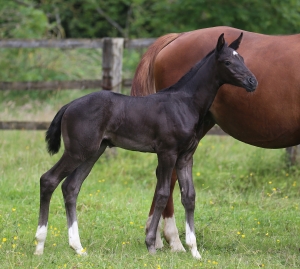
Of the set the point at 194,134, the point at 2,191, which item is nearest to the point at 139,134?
the point at 194,134

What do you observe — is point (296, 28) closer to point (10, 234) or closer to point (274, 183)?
point (274, 183)

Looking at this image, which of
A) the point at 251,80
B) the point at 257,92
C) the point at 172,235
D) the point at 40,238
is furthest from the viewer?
the point at 172,235

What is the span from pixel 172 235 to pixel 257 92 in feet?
5.09

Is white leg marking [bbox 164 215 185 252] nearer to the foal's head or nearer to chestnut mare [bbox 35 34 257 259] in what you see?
chestnut mare [bbox 35 34 257 259]

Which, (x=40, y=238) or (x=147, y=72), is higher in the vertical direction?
(x=147, y=72)

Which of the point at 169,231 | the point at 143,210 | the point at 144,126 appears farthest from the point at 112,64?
the point at 144,126

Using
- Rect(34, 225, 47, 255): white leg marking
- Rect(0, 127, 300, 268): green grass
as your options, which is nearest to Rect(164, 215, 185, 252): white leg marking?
Rect(0, 127, 300, 268): green grass

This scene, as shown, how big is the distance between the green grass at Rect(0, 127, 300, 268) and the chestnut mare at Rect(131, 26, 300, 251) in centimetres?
61

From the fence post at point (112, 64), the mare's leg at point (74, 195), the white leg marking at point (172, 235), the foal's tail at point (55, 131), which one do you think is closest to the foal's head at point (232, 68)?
the mare's leg at point (74, 195)

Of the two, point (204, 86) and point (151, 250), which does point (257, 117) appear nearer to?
point (204, 86)

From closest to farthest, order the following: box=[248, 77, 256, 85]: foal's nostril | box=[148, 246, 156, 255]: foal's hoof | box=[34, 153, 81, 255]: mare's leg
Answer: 1. box=[248, 77, 256, 85]: foal's nostril
2. box=[34, 153, 81, 255]: mare's leg
3. box=[148, 246, 156, 255]: foal's hoof

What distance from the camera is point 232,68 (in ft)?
16.4

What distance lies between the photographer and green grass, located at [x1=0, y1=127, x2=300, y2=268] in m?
5.05

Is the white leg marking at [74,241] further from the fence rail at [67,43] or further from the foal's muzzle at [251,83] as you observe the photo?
the fence rail at [67,43]
